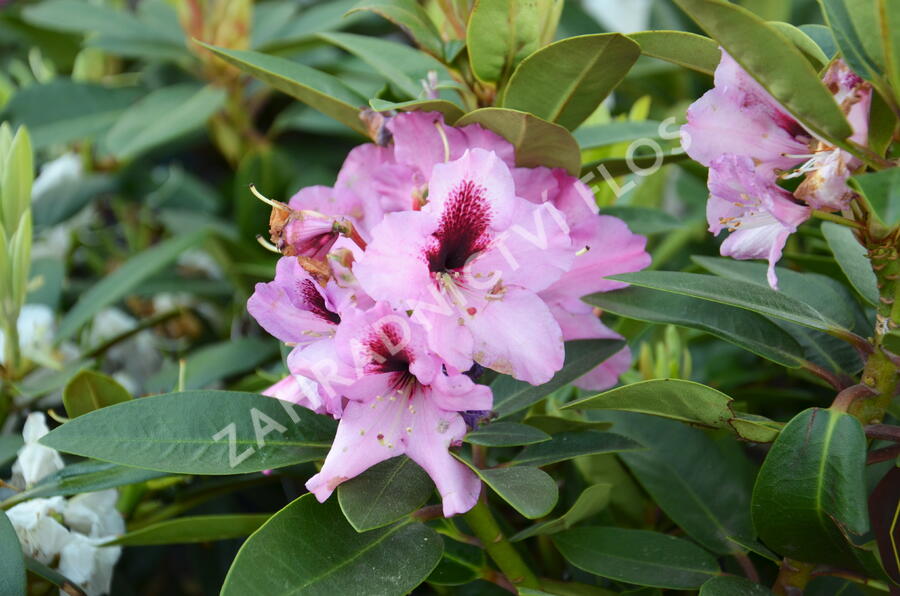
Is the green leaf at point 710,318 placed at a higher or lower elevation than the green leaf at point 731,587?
higher

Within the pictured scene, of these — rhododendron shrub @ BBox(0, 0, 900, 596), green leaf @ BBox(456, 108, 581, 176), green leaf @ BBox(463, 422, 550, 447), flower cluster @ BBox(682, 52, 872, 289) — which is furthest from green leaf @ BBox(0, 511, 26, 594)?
flower cluster @ BBox(682, 52, 872, 289)

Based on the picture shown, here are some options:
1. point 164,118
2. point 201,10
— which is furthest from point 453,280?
point 201,10

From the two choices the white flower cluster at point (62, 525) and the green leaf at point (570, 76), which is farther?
the white flower cluster at point (62, 525)

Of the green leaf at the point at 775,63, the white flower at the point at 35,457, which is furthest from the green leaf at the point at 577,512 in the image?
the white flower at the point at 35,457

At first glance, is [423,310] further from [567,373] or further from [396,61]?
[396,61]

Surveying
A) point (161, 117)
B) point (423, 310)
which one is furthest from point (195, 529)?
point (161, 117)

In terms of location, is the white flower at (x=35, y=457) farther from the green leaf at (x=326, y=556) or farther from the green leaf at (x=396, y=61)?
the green leaf at (x=396, y=61)
